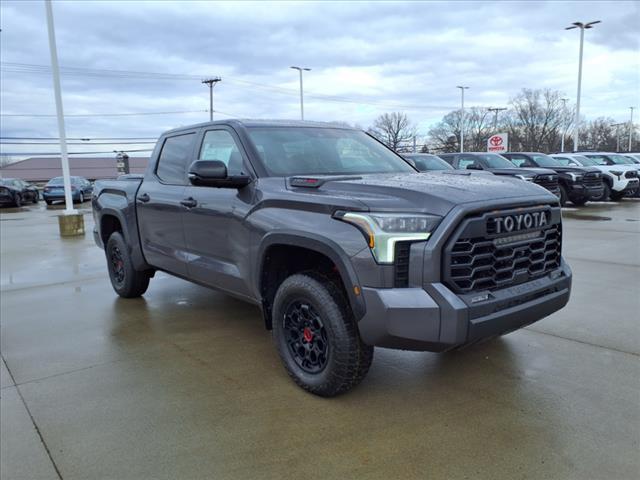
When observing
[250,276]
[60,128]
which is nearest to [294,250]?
[250,276]

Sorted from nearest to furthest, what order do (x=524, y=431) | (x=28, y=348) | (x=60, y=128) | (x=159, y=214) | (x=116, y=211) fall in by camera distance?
(x=524, y=431) < (x=28, y=348) < (x=159, y=214) < (x=116, y=211) < (x=60, y=128)

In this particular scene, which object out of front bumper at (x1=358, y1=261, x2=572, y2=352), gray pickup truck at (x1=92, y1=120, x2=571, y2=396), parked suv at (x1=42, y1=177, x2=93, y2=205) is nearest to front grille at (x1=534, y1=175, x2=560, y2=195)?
gray pickup truck at (x1=92, y1=120, x2=571, y2=396)

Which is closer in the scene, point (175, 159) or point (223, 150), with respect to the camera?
point (223, 150)

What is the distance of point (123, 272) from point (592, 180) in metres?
14.8

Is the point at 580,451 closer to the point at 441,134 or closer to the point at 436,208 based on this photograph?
the point at 436,208

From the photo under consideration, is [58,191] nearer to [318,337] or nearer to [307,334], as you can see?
[307,334]

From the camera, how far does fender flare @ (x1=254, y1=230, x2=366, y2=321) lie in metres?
2.90

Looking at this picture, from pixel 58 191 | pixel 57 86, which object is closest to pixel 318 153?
pixel 57 86

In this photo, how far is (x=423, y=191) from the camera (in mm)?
2934

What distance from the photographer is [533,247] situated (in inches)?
127

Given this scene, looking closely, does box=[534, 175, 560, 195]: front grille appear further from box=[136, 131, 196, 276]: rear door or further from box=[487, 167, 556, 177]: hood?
box=[136, 131, 196, 276]: rear door

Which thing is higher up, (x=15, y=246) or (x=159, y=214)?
(x=159, y=214)

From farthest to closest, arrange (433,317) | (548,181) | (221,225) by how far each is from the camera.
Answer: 1. (548,181)
2. (221,225)
3. (433,317)

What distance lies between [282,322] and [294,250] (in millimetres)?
502
